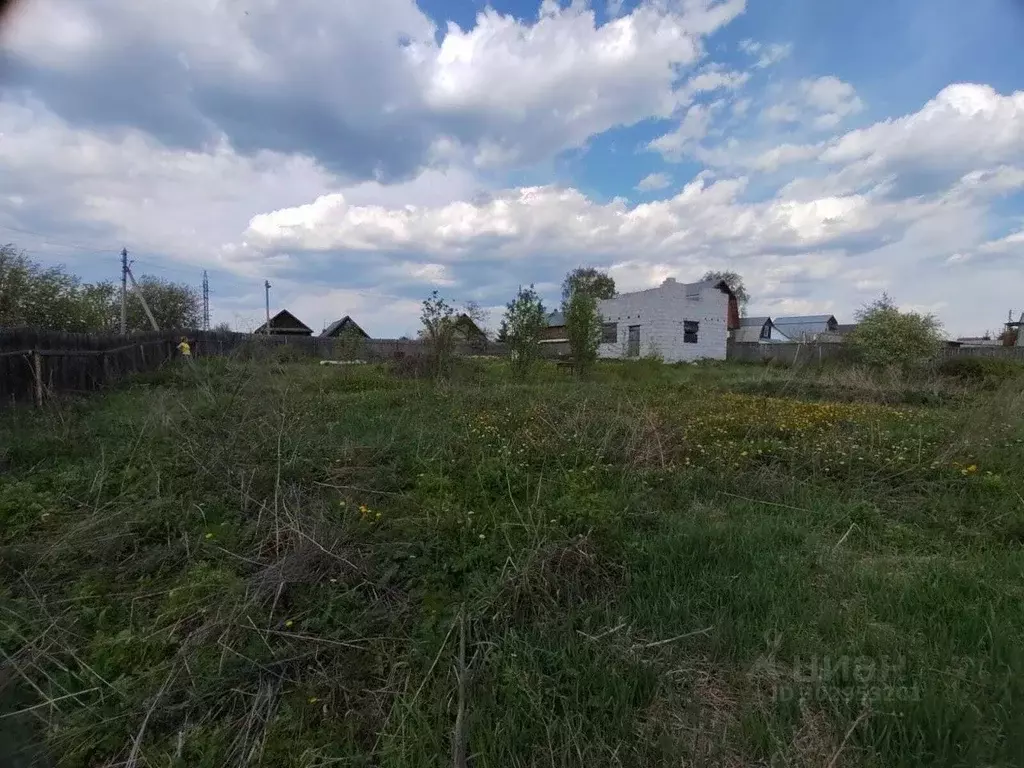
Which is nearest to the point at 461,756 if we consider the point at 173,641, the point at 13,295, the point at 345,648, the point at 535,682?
the point at 535,682

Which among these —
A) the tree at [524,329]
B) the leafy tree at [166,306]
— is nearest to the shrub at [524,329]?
the tree at [524,329]

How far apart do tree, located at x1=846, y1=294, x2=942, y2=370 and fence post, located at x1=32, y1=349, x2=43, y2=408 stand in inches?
839

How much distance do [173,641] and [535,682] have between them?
1602 mm

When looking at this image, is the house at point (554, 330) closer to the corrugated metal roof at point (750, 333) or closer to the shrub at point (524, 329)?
the shrub at point (524, 329)

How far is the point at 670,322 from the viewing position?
27.4m

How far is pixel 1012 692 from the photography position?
6.15 feet

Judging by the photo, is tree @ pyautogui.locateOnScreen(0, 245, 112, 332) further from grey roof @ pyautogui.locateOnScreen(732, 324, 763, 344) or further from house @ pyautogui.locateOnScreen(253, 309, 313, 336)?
grey roof @ pyautogui.locateOnScreen(732, 324, 763, 344)

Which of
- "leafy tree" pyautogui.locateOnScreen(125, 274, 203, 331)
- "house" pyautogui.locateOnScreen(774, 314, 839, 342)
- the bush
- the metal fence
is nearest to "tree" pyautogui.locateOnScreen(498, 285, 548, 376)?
the metal fence

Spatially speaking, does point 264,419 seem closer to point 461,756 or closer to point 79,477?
point 79,477

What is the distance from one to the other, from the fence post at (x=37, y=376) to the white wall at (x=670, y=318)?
22.0m

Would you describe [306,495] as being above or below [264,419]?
below

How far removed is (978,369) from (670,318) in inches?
528

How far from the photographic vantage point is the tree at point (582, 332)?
15.5 meters

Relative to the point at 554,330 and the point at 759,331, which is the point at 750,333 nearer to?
the point at 759,331
